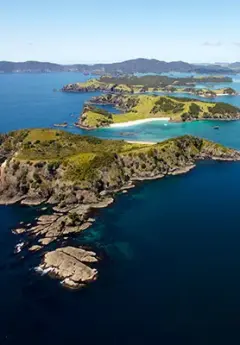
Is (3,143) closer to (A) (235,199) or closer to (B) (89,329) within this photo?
(A) (235,199)

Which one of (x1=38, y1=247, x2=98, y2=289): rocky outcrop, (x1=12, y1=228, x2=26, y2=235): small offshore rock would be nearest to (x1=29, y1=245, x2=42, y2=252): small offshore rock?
(x1=38, y1=247, x2=98, y2=289): rocky outcrop

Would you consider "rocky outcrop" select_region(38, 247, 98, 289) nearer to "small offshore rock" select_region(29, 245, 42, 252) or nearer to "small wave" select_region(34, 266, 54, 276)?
"small wave" select_region(34, 266, 54, 276)

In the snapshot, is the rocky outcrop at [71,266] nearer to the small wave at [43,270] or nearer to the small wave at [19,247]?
the small wave at [43,270]

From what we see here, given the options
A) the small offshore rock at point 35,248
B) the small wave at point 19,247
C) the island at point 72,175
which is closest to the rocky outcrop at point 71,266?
the island at point 72,175

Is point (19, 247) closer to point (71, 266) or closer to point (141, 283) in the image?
point (71, 266)

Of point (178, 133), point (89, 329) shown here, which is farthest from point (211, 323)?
point (178, 133)

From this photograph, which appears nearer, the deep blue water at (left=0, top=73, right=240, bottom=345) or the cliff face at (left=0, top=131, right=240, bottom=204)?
the deep blue water at (left=0, top=73, right=240, bottom=345)

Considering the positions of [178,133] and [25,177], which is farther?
[178,133]

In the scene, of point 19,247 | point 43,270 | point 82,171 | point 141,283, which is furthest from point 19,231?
point 141,283
